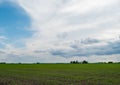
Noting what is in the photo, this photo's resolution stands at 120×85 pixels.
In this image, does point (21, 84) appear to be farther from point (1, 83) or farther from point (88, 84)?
point (88, 84)

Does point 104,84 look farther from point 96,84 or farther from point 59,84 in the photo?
point 59,84

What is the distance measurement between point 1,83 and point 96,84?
374 inches

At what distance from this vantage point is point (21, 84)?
2091 centimetres

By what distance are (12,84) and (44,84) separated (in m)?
3.09

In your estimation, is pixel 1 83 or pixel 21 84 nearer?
pixel 21 84

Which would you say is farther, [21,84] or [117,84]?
[117,84]

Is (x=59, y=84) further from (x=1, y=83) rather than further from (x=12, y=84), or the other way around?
(x=1, y=83)

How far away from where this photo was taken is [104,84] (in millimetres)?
21906

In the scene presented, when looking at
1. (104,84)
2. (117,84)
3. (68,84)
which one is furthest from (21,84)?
(117,84)

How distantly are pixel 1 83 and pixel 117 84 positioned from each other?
11.6m

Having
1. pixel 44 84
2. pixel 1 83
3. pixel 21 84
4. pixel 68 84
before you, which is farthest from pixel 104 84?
pixel 1 83

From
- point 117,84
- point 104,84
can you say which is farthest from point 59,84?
point 117,84

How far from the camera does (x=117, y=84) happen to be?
22.3 meters

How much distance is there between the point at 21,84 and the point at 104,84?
805 centimetres
